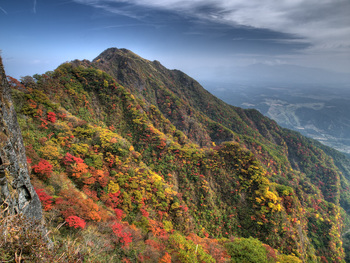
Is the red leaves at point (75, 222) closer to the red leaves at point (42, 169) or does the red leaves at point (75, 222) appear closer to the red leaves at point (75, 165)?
the red leaves at point (42, 169)

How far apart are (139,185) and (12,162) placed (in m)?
17.3

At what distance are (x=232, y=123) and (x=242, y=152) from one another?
6299cm

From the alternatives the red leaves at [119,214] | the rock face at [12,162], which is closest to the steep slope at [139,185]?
the red leaves at [119,214]

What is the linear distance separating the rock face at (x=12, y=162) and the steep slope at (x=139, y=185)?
13.3 feet

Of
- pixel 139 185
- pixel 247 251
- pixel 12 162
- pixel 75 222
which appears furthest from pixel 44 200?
pixel 247 251

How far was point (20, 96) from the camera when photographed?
20078 mm

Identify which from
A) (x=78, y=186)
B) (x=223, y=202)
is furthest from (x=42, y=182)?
(x=223, y=202)

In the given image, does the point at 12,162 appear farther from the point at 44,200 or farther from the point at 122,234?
the point at 122,234

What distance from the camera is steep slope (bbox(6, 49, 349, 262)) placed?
48.0 feet

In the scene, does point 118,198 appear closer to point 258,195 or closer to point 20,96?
point 20,96

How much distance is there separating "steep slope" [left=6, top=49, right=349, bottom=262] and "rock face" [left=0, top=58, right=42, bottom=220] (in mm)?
4056

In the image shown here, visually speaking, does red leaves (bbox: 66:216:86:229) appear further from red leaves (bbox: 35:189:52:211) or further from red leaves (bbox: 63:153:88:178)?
red leaves (bbox: 63:153:88:178)

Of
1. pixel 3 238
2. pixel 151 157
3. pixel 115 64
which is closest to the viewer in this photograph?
pixel 3 238

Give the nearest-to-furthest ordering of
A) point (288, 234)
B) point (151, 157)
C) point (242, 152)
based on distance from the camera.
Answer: point (288, 234), point (151, 157), point (242, 152)
